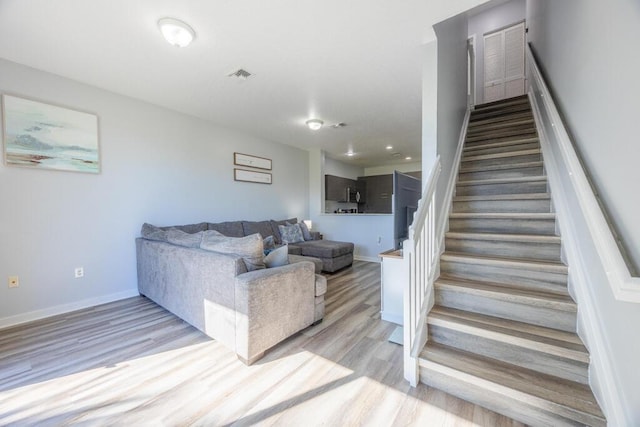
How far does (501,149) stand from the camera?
308 centimetres

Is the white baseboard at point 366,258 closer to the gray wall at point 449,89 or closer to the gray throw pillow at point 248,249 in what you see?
the gray wall at point 449,89

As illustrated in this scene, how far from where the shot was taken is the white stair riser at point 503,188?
248 centimetres

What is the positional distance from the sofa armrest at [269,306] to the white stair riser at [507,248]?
4.40ft

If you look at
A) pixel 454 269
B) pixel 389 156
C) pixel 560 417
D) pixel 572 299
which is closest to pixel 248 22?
pixel 454 269

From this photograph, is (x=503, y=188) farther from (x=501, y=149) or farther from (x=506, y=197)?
(x=501, y=149)

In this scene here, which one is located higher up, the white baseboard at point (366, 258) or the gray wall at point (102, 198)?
the gray wall at point (102, 198)

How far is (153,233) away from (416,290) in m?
2.92

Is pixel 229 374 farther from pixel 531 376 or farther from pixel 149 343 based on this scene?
pixel 531 376

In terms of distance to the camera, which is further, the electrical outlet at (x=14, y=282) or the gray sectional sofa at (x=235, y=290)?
the electrical outlet at (x=14, y=282)

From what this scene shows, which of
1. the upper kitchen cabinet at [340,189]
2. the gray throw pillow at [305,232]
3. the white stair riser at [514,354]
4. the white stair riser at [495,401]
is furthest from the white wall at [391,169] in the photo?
the white stair riser at [495,401]

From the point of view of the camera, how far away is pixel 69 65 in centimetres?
246

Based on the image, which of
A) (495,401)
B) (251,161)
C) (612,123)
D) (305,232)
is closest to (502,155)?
(612,123)

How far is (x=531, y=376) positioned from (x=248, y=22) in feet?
9.59

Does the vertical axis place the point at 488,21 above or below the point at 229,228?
above
